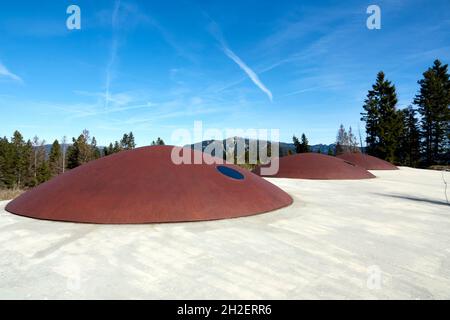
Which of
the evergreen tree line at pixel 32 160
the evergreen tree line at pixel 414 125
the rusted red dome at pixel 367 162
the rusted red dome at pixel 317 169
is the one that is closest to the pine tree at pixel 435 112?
the evergreen tree line at pixel 414 125

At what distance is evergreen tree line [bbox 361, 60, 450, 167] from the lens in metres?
45.7

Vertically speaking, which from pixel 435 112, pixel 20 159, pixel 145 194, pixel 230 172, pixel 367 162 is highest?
pixel 435 112

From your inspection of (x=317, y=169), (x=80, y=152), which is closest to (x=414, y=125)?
(x=317, y=169)

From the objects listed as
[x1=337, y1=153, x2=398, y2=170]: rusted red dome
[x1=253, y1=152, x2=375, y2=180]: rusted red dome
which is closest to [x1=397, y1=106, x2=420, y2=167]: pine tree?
[x1=337, y1=153, x2=398, y2=170]: rusted red dome

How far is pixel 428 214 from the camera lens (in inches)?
340

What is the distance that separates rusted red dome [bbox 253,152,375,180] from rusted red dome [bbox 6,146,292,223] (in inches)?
421

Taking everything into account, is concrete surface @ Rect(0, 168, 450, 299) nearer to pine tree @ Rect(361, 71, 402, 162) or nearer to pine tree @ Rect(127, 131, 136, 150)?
pine tree @ Rect(361, 71, 402, 162)

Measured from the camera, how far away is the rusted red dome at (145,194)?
279 inches

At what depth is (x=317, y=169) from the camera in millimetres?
20125

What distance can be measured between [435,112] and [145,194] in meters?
53.9

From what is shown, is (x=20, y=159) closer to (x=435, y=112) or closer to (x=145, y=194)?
(x=145, y=194)
